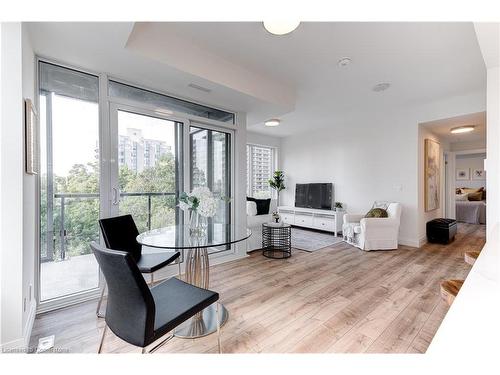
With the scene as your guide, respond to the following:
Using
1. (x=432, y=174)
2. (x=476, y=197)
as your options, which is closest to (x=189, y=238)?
(x=432, y=174)

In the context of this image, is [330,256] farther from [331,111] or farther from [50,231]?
[50,231]

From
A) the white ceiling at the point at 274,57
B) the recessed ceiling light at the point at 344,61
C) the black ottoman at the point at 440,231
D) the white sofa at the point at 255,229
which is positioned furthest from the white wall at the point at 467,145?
the white sofa at the point at 255,229

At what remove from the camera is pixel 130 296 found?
44.9 inches

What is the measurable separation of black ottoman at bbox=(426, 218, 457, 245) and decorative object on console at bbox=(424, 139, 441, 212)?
1.00 ft

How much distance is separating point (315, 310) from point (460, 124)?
4.60 meters

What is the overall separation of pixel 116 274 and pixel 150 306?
0.23 meters

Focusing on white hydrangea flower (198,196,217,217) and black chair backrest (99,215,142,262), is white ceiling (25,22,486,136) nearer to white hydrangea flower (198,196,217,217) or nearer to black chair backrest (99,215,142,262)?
white hydrangea flower (198,196,217,217)

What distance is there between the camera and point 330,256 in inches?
145

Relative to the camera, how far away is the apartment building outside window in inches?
249

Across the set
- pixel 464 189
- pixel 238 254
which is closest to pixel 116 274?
pixel 238 254

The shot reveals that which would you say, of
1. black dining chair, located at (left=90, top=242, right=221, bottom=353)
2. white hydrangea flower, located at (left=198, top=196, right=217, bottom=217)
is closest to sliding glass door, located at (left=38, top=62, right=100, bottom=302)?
white hydrangea flower, located at (left=198, top=196, right=217, bottom=217)

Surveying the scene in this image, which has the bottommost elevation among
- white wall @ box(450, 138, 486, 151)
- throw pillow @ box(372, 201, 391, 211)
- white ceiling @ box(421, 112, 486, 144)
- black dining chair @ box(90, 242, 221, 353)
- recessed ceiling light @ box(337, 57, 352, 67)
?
black dining chair @ box(90, 242, 221, 353)

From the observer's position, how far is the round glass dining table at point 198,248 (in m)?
1.78

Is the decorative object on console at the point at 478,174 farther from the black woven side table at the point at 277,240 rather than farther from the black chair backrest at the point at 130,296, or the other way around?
the black chair backrest at the point at 130,296
